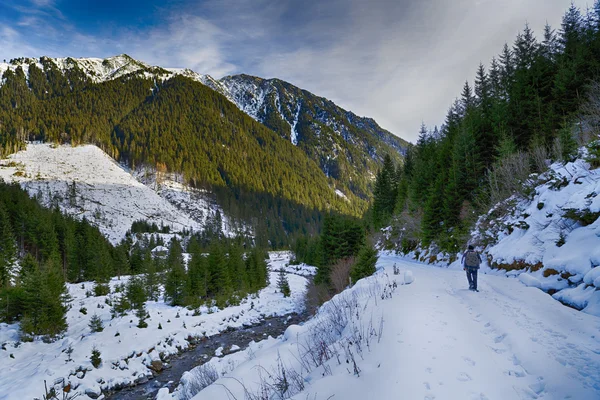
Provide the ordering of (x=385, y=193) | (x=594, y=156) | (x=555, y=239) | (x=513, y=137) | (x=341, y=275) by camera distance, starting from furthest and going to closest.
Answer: (x=385, y=193) → (x=513, y=137) → (x=341, y=275) → (x=594, y=156) → (x=555, y=239)

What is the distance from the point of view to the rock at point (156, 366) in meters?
16.1

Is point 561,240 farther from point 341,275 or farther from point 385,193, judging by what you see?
point 385,193

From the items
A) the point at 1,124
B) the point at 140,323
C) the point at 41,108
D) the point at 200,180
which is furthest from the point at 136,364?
the point at 41,108

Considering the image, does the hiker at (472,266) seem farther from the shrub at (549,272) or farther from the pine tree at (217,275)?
the pine tree at (217,275)

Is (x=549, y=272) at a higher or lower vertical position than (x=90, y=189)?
lower

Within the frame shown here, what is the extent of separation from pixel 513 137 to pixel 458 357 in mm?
29107

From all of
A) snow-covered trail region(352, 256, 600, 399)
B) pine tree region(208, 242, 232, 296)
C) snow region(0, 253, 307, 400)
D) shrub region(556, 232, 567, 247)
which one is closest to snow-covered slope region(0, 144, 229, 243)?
pine tree region(208, 242, 232, 296)

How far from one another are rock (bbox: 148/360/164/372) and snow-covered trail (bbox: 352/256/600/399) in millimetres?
15719

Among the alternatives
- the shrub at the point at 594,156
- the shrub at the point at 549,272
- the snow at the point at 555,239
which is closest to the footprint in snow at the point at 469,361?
the snow at the point at 555,239

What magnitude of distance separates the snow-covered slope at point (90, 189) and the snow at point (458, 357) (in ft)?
291

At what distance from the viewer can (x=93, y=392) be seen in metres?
13.2

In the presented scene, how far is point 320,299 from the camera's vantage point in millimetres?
24016

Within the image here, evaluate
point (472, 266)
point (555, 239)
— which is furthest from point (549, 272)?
point (472, 266)

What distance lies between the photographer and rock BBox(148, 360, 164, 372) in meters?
16.1
